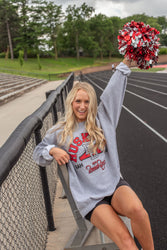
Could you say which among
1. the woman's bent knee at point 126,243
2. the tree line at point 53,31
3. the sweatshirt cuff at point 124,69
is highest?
the tree line at point 53,31

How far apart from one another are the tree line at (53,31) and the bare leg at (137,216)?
50268 millimetres

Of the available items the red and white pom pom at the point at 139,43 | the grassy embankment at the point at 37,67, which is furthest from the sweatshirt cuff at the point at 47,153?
the grassy embankment at the point at 37,67

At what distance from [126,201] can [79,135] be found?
0.68 m

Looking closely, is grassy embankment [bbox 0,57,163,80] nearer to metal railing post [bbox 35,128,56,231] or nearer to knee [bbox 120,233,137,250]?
metal railing post [bbox 35,128,56,231]

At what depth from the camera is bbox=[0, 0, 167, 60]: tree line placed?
55500mm

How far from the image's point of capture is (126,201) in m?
2.09

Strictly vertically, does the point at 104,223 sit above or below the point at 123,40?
below

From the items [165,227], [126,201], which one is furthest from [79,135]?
[165,227]

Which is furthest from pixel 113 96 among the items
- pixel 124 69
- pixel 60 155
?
pixel 60 155

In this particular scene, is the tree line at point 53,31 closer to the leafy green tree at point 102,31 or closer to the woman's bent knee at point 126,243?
the leafy green tree at point 102,31

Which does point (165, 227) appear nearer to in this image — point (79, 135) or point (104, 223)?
point (104, 223)

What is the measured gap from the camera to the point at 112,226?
1.96 meters

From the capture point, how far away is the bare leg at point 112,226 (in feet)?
6.28

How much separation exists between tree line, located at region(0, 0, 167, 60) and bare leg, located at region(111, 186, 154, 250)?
1979 inches
